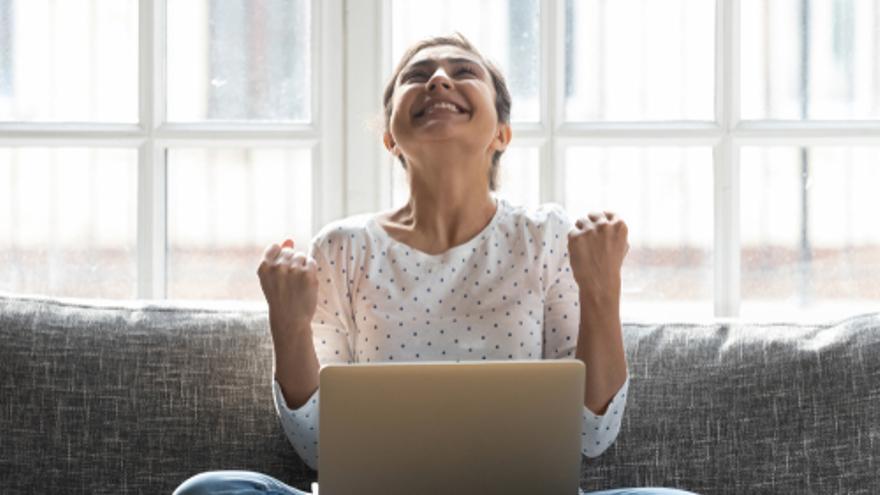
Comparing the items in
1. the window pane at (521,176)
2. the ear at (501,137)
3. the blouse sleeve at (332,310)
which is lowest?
the blouse sleeve at (332,310)

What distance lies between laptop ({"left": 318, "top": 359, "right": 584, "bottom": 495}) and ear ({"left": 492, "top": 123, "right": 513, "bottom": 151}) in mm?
694

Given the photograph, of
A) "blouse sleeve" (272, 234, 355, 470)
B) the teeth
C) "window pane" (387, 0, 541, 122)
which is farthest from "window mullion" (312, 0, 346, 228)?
the teeth

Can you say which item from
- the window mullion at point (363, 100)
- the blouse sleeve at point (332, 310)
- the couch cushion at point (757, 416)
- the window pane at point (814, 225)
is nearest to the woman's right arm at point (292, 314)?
the blouse sleeve at point (332, 310)

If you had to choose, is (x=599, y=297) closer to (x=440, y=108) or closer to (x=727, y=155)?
(x=440, y=108)

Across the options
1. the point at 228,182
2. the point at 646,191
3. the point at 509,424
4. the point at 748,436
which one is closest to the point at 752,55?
the point at 646,191

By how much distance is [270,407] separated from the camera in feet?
6.78

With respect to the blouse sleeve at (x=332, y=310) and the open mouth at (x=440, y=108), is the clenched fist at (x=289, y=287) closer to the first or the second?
the blouse sleeve at (x=332, y=310)

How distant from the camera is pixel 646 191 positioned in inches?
98.7

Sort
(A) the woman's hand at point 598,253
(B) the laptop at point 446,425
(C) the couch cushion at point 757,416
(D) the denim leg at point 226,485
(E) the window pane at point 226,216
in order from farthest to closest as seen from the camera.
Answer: (E) the window pane at point 226,216 → (C) the couch cushion at point 757,416 → (A) the woman's hand at point 598,253 → (D) the denim leg at point 226,485 → (B) the laptop at point 446,425

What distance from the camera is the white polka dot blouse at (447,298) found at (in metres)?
1.97

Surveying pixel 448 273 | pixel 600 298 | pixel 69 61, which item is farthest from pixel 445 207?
pixel 69 61

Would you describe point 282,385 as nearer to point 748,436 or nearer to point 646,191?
point 748,436

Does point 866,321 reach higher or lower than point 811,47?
lower

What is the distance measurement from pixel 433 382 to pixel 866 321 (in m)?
A: 0.88
